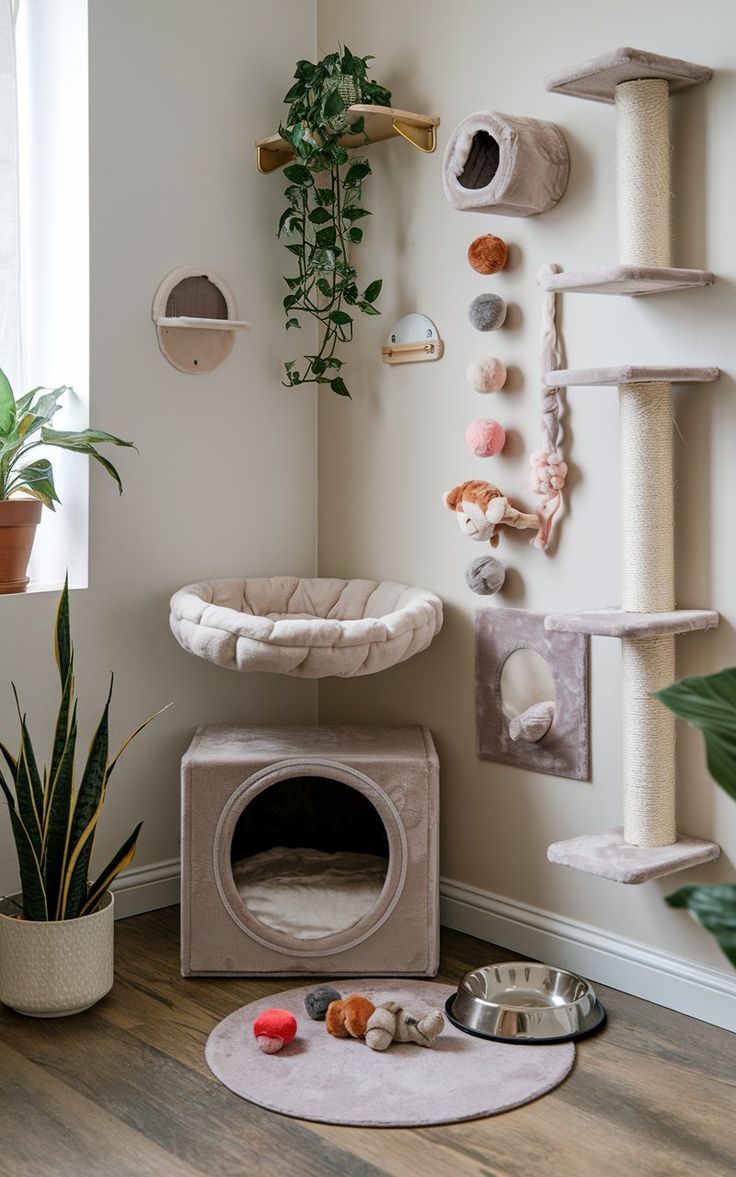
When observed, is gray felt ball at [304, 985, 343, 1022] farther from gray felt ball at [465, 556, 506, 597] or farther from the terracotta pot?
the terracotta pot

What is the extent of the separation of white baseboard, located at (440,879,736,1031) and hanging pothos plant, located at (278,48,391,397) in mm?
1249

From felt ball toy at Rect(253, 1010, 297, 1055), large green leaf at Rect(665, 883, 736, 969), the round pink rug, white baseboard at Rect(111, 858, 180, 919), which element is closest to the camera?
large green leaf at Rect(665, 883, 736, 969)

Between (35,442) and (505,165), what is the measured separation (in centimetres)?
114

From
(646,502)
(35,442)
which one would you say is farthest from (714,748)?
(35,442)

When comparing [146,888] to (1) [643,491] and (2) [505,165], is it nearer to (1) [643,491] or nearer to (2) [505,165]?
(1) [643,491]

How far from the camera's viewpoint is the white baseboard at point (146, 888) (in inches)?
107

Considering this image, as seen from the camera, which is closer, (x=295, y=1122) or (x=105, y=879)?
(x=295, y=1122)

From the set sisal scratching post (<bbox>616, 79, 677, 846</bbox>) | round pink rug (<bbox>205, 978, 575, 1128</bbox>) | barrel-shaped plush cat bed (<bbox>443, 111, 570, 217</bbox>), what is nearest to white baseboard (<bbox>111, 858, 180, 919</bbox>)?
round pink rug (<bbox>205, 978, 575, 1128</bbox>)

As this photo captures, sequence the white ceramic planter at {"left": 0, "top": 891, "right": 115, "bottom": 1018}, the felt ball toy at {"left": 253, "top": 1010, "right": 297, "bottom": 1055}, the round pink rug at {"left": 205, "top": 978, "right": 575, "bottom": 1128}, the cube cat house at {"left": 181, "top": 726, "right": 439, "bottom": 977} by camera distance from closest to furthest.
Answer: the round pink rug at {"left": 205, "top": 978, "right": 575, "bottom": 1128} < the felt ball toy at {"left": 253, "top": 1010, "right": 297, "bottom": 1055} < the white ceramic planter at {"left": 0, "top": 891, "right": 115, "bottom": 1018} < the cube cat house at {"left": 181, "top": 726, "right": 439, "bottom": 977}

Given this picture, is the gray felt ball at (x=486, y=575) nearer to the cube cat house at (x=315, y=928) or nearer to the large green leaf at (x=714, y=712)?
the cube cat house at (x=315, y=928)

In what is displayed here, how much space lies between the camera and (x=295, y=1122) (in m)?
1.86

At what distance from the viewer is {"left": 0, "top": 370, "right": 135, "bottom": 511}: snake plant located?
7.98 ft

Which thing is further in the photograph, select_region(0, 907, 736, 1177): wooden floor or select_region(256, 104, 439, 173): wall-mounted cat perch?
select_region(256, 104, 439, 173): wall-mounted cat perch

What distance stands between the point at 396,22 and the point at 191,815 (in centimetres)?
185
